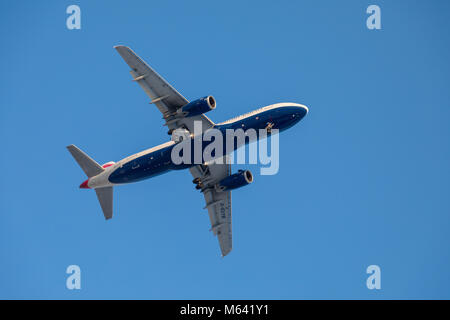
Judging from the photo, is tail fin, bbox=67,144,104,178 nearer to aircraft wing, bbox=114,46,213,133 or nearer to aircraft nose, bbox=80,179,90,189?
aircraft nose, bbox=80,179,90,189

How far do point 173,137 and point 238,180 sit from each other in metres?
9.22

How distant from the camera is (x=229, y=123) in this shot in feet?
228

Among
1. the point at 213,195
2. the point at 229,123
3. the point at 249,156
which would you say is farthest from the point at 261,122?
the point at 213,195

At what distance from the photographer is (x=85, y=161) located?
74375 mm

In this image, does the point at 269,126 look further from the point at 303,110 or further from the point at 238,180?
the point at 238,180

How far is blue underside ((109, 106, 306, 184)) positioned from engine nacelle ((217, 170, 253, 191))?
577 cm

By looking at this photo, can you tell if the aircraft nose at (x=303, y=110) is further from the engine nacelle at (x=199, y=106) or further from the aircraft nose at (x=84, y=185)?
the aircraft nose at (x=84, y=185)

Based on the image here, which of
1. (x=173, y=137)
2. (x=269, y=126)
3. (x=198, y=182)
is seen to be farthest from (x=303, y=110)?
(x=198, y=182)

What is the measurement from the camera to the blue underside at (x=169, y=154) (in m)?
68.5

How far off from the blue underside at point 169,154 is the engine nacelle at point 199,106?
8.19ft

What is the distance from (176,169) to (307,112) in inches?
587

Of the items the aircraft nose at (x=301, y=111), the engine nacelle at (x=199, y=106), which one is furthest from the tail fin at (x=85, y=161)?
the aircraft nose at (x=301, y=111)

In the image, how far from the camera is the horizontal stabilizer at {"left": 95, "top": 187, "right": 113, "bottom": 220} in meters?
75.8

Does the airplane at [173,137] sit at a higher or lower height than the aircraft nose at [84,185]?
higher
